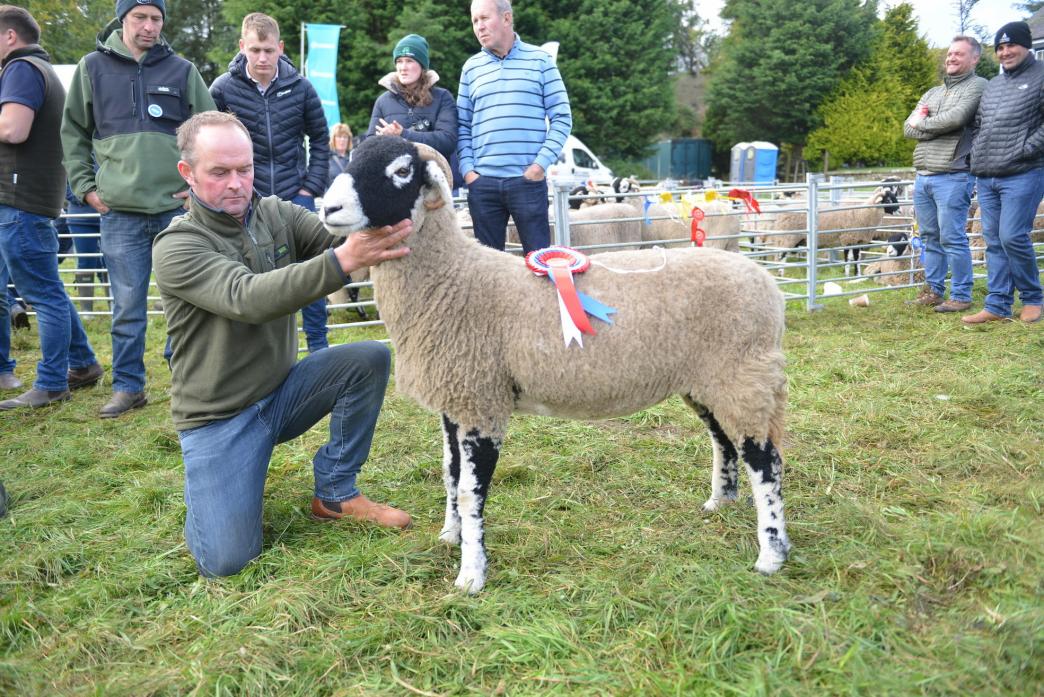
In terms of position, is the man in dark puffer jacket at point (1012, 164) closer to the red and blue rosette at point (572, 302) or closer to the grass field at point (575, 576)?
the grass field at point (575, 576)

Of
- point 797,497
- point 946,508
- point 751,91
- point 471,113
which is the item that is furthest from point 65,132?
Result: point 751,91

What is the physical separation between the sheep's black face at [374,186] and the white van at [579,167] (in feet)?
50.8

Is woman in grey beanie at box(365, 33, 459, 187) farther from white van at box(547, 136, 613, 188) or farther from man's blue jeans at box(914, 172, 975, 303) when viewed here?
white van at box(547, 136, 613, 188)

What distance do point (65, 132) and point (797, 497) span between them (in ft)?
16.2

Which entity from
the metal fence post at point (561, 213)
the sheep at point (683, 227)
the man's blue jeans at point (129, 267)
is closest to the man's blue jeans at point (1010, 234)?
the sheep at point (683, 227)

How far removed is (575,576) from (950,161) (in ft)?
20.1

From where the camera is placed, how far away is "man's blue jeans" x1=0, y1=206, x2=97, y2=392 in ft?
15.8

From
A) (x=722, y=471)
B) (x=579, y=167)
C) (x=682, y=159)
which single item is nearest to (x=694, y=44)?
(x=682, y=159)

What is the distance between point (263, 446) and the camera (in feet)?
9.77

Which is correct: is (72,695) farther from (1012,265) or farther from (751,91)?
(751,91)

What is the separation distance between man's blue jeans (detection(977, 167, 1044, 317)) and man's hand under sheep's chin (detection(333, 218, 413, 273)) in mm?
5999

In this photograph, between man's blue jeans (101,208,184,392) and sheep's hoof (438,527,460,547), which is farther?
man's blue jeans (101,208,184,392)

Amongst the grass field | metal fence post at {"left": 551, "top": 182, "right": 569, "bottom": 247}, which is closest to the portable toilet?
metal fence post at {"left": 551, "top": 182, "right": 569, "bottom": 247}

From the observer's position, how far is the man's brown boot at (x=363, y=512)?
316 centimetres
